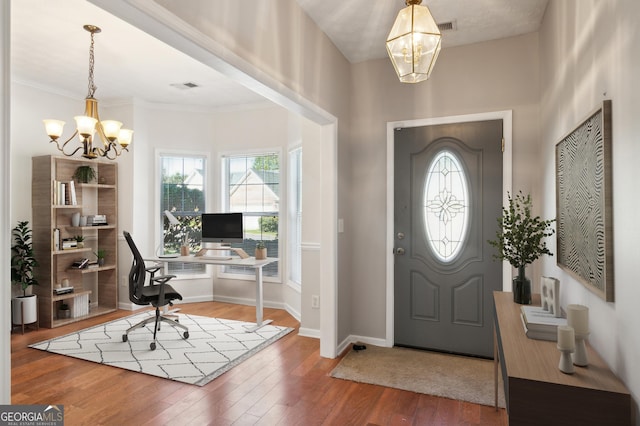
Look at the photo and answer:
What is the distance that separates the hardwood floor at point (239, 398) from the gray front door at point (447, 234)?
888mm

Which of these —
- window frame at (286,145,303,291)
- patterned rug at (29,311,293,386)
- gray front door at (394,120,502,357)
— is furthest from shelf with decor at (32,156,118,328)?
gray front door at (394,120,502,357)

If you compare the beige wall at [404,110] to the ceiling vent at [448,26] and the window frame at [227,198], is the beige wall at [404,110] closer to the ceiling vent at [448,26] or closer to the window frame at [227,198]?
the ceiling vent at [448,26]

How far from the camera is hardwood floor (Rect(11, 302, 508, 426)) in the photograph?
241 cm

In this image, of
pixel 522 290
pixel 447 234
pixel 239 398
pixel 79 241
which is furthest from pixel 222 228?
pixel 522 290

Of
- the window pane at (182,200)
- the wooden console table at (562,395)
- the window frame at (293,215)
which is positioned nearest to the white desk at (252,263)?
the window frame at (293,215)

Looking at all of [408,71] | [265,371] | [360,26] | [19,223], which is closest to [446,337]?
[265,371]

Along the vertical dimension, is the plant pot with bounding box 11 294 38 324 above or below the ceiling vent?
below

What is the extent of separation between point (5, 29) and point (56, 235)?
4115mm

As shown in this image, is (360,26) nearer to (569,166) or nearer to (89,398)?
(569,166)

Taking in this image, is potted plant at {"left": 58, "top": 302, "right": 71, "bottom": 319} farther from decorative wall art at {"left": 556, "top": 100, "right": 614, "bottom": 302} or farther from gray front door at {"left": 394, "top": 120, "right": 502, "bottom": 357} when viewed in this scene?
decorative wall art at {"left": 556, "top": 100, "right": 614, "bottom": 302}

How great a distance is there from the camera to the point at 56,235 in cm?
452

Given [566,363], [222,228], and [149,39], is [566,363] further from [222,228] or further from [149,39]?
[222,228]

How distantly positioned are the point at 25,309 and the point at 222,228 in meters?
2.22

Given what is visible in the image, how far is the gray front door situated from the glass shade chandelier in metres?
1.67
